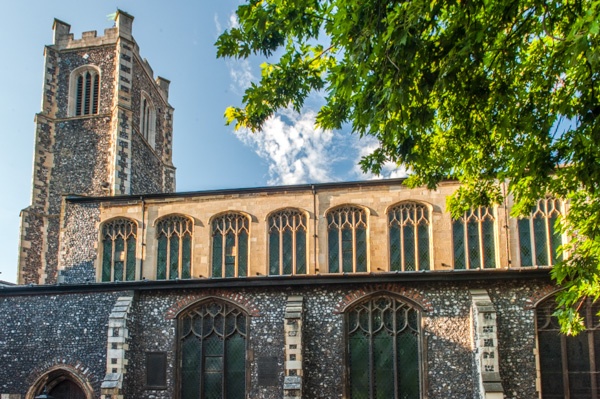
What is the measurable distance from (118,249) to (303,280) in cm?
843

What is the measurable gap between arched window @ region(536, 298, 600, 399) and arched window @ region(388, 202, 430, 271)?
461 centimetres

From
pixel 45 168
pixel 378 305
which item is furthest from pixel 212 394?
pixel 45 168

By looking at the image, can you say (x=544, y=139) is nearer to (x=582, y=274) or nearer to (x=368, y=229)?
(x=582, y=274)

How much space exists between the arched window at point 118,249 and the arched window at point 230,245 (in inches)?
128

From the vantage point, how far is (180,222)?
23.2 m

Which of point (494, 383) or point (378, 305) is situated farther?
point (378, 305)

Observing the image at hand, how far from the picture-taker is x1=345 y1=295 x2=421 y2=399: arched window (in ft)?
59.9

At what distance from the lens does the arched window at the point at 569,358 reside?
17.3 m

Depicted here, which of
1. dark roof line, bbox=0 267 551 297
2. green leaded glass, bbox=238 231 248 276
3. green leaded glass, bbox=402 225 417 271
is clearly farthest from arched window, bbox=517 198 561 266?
green leaded glass, bbox=238 231 248 276

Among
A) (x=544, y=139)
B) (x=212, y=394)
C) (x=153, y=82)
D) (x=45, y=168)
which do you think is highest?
(x=153, y=82)

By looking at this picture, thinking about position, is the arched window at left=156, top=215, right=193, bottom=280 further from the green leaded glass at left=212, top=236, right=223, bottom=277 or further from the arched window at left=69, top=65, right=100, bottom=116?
the arched window at left=69, top=65, right=100, bottom=116

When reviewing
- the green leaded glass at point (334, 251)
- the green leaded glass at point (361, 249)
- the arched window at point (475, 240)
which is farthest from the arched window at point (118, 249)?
the arched window at point (475, 240)

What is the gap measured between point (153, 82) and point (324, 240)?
1706 centimetres

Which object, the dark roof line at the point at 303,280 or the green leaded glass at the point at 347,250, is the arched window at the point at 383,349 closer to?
the dark roof line at the point at 303,280
